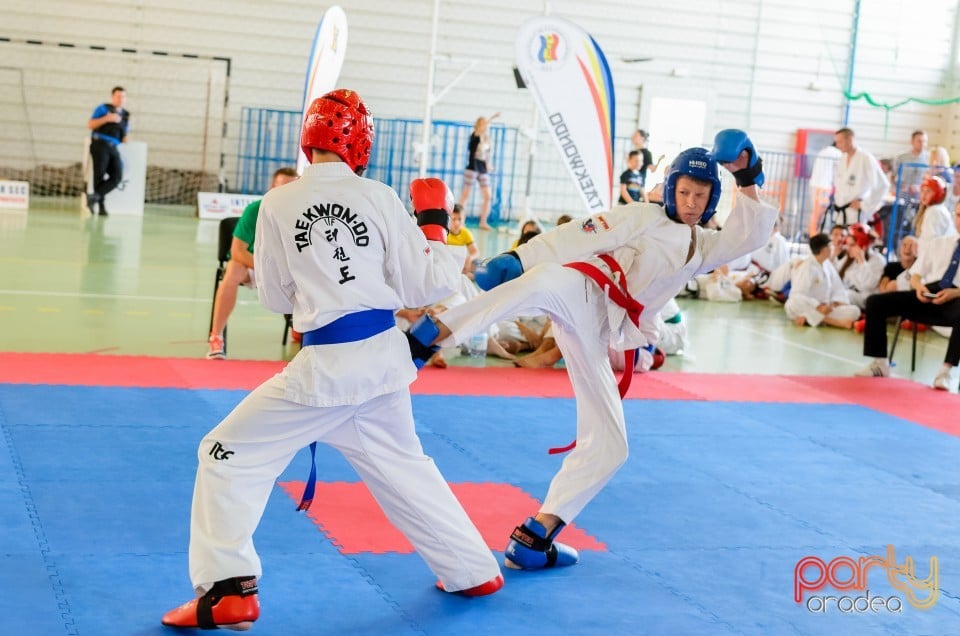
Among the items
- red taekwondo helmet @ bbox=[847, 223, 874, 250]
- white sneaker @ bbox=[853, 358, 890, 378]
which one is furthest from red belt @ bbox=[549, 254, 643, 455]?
red taekwondo helmet @ bbox=[847, 223, 874, 250]

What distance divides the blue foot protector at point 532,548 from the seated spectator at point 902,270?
8.06m

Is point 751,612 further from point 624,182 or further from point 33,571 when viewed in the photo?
point 624,182

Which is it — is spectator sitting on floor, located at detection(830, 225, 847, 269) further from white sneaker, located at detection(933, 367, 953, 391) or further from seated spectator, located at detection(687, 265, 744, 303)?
white sneaker, located at detection(933, 367, 953, 391)

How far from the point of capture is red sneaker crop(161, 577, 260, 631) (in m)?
3.38

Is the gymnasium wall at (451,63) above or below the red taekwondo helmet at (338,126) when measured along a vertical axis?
above

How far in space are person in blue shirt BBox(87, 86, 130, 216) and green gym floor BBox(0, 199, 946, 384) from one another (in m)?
1.21

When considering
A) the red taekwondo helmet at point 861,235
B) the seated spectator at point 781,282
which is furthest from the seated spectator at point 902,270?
the seated spectator at point 781,282

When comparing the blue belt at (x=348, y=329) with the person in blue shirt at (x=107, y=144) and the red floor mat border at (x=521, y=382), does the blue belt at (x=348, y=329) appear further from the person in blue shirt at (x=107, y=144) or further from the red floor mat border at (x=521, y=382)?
the person in blue shirt at (x=107, y=144)

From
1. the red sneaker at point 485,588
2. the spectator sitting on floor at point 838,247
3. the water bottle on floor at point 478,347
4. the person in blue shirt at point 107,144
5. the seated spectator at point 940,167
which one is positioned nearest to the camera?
the red sneaker at point 485,588

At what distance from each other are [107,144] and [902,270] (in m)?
10.4

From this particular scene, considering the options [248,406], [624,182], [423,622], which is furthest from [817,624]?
[624,182]

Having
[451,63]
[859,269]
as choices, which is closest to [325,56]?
[859,269]

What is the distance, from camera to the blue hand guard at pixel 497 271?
12.8 ft

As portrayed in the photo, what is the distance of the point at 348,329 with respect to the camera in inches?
136
